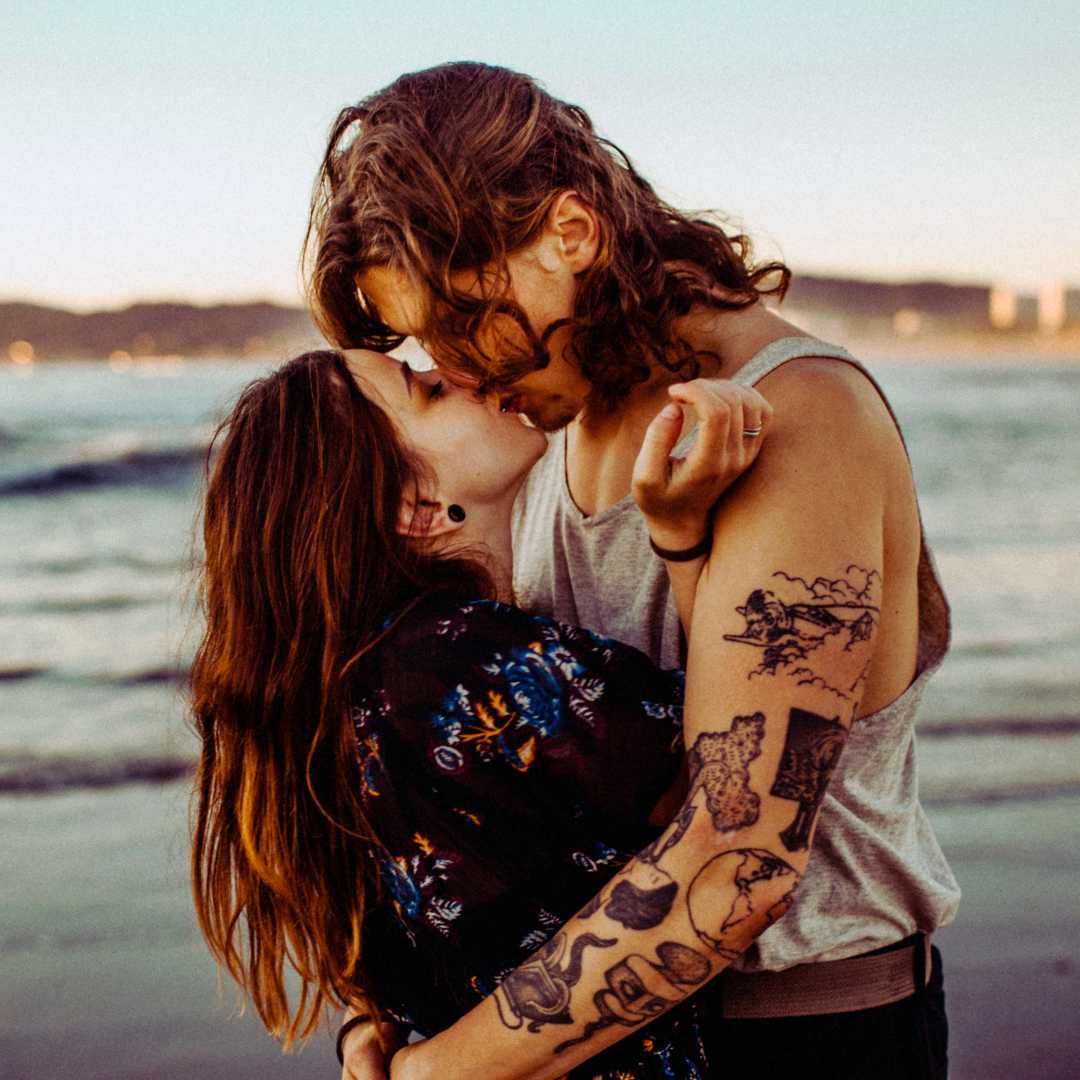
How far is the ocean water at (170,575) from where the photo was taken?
7094 millimetres

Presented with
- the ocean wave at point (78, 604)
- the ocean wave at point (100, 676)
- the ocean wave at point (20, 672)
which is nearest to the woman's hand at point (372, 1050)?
the ocean wave at point (100, 676)

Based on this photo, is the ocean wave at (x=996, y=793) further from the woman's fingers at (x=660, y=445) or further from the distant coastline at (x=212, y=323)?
the distant coastline at (x=212, y=323)

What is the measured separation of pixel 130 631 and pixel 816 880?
10.0 metres

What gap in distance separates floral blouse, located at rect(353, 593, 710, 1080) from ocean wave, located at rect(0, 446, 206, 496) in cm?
1691

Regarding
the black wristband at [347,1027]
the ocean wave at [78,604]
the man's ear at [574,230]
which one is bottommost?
the ocean wave at [78,604]

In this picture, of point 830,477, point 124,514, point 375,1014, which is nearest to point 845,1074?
point 375,1014

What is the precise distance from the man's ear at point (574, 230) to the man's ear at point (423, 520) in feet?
1.39

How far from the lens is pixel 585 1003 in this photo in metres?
1.51

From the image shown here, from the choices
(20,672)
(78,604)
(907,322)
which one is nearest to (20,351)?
(78,604)

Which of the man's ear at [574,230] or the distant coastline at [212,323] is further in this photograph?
the distant coastline at [212,323]

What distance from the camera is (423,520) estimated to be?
5.93ft

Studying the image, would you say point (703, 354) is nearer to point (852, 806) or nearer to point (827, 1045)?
point (852, 806)

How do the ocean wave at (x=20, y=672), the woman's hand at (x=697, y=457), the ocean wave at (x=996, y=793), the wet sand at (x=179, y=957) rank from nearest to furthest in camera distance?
the woman's hand at (x=697, y=457)
the wet sand at (x=179, y=957)
the ocean wave at (x=996, y=793)
the ocean wave at (x=20, y=672)

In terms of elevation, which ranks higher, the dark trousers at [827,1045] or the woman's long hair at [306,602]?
the woman's long hair at [306,602]
